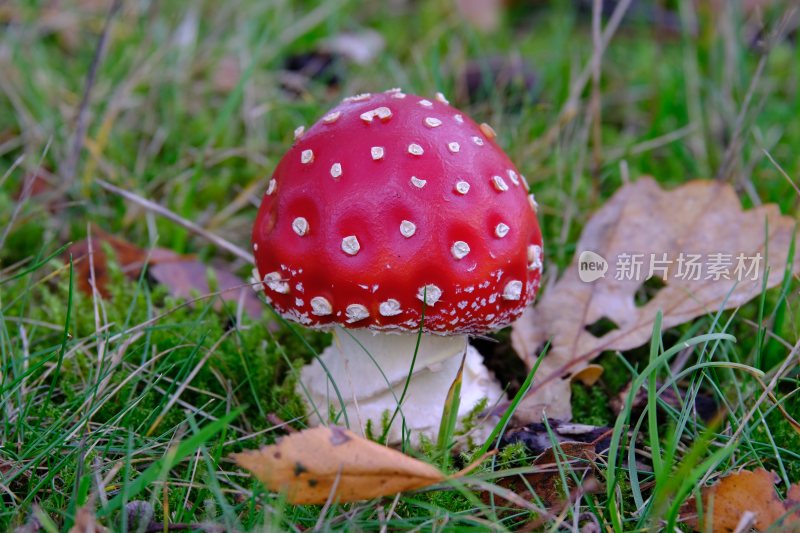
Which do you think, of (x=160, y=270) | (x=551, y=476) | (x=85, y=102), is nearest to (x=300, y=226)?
(x=551, y=476)

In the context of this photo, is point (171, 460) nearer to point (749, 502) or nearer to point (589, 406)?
point (749, 502)

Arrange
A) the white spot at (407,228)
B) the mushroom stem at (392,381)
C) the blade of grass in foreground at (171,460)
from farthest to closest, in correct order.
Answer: the mushroom stem at (392,381) < the white spot at (407,228) < the blade of grass in foreground at (171,460)

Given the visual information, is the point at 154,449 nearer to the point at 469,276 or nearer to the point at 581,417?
the point at 469,276

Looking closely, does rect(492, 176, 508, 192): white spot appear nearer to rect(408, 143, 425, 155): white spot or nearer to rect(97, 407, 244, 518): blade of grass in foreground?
rect(408, 143, 425, 155): white spot

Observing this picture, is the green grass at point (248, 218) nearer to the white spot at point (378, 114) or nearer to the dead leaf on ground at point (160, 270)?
the dead leaf on ground at point (160, 270)

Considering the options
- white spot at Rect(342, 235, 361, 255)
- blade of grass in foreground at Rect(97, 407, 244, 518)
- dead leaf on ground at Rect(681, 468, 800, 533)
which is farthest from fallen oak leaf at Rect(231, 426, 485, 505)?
dead leaf on ground at Rect(681, 468, 800, 533)

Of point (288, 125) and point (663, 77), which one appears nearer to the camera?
point (288, 125)

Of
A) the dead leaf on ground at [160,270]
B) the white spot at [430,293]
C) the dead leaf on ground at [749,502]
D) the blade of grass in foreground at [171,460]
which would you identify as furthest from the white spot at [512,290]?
the dead leaf on ground at [160,270]

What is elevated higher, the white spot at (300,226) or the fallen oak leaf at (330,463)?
the white spot at (300,226)

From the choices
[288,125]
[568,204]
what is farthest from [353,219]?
[288,125]

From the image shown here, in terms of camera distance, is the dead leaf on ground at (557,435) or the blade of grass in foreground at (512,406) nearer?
the blade of grass in foreground at (512,406)
